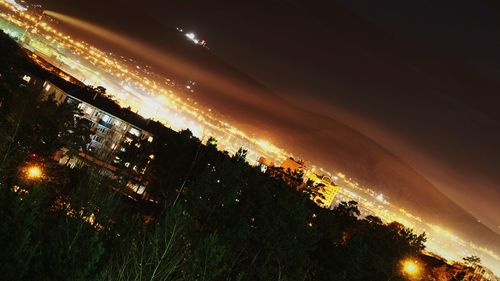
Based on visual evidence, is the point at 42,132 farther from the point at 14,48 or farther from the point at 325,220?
the point at 325,220

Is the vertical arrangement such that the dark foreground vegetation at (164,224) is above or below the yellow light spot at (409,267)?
below

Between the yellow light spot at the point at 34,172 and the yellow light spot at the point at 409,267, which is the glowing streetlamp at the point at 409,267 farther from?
the yellow light spot at the point at 34,172

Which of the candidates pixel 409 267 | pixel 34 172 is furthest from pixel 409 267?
pixel 34 172

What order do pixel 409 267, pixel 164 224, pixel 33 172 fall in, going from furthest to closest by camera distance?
pixel 33 172, pixel 409 267, pixel 164 224

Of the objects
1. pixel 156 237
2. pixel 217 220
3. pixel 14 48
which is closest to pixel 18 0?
pixel 14 48

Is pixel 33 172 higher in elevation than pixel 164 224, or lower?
lower

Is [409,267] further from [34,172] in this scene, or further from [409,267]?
[34,172]

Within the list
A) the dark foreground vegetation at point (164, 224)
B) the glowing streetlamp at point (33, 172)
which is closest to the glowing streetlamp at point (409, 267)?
the dark foreground vegetation at point (164, 224)

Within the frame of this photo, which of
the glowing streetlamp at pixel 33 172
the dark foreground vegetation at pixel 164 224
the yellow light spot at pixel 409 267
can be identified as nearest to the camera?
the dark foreground vegetation at pixel 164 224

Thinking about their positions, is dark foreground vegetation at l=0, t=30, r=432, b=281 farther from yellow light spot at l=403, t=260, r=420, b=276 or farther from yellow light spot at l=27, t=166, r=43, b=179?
yellow light spot at l=403, t=260, r=420, b=276
